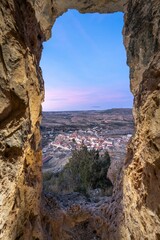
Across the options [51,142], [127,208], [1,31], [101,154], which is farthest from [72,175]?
[1,31]

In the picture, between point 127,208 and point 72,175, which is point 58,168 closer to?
point 72,175

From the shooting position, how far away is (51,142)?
16406 mm

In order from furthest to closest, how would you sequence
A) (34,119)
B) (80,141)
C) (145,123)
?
(80,141), (34,119), (145,123)

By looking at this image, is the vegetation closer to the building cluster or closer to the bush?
the bush

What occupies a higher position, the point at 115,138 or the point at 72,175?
the point at 115,138

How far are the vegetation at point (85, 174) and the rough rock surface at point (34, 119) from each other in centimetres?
568

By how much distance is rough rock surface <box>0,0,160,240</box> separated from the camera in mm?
2984

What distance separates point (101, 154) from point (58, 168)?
3.72 meters

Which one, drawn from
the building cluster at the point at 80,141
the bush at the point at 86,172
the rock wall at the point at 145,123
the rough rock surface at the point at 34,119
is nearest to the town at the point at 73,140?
the building cluster at the point at 80,141

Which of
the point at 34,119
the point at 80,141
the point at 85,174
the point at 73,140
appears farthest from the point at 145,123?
the point at 73,140

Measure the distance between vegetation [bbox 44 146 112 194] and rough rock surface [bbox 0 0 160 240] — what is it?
5679 millimetres

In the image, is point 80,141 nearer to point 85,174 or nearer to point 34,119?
point 85,174

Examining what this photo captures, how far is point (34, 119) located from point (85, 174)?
774cm

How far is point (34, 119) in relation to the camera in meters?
4.18
